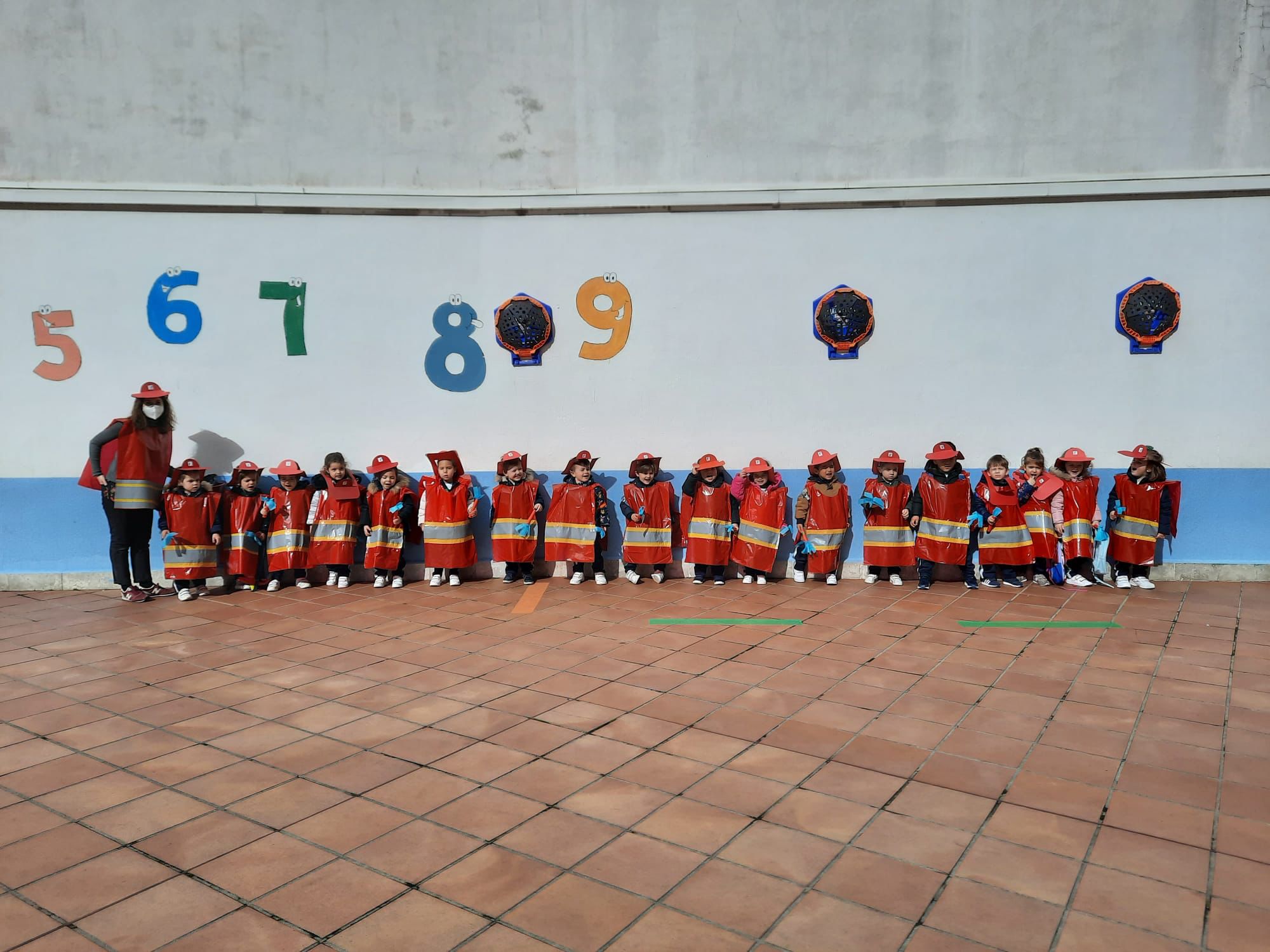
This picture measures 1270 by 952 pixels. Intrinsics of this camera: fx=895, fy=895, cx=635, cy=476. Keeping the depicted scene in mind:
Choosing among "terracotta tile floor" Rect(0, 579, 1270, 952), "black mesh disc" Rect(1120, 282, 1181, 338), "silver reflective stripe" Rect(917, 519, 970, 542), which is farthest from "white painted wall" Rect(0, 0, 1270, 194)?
"terracotta tile floor" Rect(0, 579, 1270, 952)

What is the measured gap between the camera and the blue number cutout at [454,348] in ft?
28.3

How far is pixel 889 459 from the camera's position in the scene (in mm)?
8195

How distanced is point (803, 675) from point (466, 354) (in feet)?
15.4

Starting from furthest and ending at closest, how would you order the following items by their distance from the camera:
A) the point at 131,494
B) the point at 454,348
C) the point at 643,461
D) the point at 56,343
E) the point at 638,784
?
the point at 454,348 → the point at 643,461 → the point at 56,343 → the point at 131,494 → the point at 638,784

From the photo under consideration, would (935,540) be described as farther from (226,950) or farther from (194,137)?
(194,137)

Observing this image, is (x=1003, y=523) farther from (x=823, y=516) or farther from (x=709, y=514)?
(x=709, y=514)

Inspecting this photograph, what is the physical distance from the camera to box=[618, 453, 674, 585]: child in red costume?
27.6 ft

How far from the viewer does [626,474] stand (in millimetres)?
8695

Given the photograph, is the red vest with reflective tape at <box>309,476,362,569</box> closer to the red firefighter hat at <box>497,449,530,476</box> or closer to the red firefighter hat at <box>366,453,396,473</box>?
the red firefighter hat at <box>366,453,396,473</box>

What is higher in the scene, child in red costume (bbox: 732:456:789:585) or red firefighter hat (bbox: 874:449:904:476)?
red firefighter hat (bbox: 874:449:904:476)

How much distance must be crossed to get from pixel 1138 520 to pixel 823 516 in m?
2.77

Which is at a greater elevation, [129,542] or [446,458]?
[446,458]

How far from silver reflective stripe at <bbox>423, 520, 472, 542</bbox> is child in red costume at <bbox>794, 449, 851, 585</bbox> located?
3.18 m

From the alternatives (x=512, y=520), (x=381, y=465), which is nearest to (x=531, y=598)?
(x=512, y=520)
